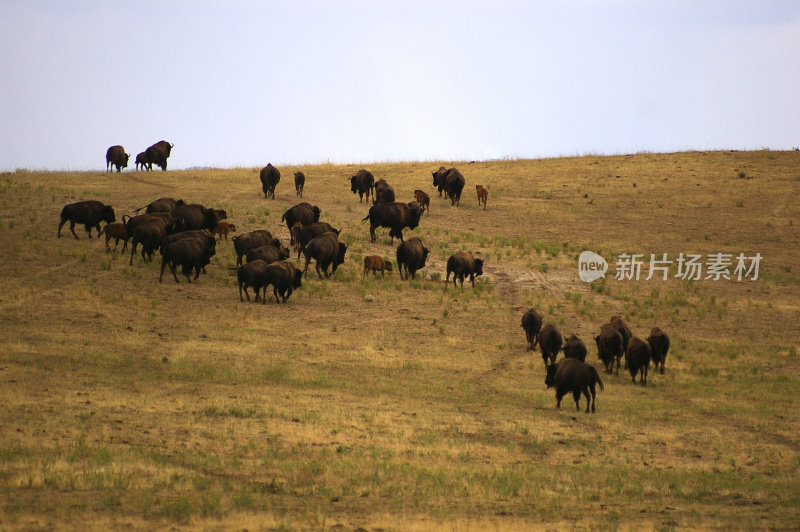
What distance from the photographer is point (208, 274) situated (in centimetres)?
2930

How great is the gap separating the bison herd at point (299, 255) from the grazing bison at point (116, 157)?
23.3m

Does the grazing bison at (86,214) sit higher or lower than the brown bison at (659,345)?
higher

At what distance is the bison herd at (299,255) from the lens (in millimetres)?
22266

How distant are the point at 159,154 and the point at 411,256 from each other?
1178 inches

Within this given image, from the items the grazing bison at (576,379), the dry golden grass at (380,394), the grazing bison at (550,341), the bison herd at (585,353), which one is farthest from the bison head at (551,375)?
the grazing bison at (550,341)

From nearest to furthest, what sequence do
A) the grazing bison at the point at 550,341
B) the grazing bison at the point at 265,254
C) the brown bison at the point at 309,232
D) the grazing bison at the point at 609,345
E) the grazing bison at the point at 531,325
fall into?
the grazing bison at the point at 550,341, the grazing bison at the point at 609,345, the grazing bison at the point at 531,325, the grazing bison at the point at 265,254, the brown bison at the point at 309,232

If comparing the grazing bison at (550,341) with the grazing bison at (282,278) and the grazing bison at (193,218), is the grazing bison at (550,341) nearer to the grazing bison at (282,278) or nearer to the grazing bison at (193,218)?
the grazing bison at (282,278)

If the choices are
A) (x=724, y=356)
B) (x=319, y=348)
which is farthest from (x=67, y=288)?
(x=724, y=356)

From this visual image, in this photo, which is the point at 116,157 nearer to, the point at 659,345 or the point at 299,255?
the point at 299,255

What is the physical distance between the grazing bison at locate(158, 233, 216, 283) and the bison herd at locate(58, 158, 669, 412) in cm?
3

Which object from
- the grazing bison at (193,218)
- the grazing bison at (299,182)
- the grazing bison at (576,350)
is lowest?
the grazing bison at (576,350)

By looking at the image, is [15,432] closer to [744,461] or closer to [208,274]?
[744,461]

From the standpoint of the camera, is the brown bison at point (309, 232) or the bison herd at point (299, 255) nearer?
the bison herd at point (299, 255)

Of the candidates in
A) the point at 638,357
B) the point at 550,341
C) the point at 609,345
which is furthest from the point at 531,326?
the point at 638,357
